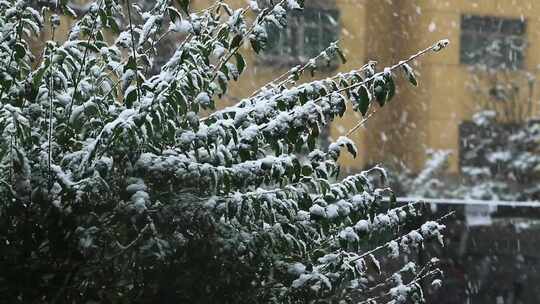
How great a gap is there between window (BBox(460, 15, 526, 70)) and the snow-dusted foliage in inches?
754

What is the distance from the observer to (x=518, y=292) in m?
6.93

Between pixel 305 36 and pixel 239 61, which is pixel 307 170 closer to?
pixel 239 61

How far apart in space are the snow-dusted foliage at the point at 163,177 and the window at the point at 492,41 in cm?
1916

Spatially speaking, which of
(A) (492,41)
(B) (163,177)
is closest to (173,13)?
(B) (163,177)

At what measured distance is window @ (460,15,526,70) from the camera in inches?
864

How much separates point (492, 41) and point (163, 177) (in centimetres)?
2005

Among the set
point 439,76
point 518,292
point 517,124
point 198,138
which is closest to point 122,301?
point 198,138

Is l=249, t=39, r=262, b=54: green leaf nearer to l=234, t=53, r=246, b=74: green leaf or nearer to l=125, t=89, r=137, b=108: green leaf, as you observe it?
l=234, t=53, r=246, b=74: green leaf

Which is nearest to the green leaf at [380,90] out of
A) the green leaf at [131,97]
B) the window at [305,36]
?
the green leaf at [131,97]

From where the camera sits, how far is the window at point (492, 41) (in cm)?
2194

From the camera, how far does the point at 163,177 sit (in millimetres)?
3184

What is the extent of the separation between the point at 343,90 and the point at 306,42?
1787cm

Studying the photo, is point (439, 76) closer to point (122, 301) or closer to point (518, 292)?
point (518, 292)

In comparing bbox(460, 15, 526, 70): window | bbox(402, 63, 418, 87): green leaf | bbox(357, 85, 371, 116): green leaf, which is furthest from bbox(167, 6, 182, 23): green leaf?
bbox(460, 15, 526, 70): window
